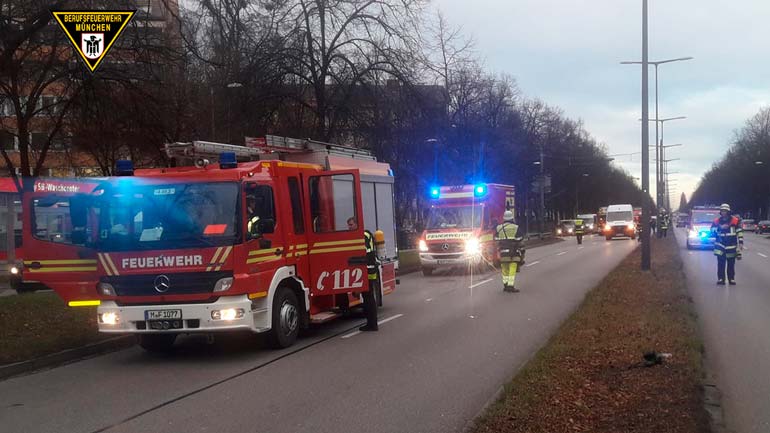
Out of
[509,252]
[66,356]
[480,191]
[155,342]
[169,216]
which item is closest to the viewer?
[169,216]

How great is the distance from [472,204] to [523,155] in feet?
114

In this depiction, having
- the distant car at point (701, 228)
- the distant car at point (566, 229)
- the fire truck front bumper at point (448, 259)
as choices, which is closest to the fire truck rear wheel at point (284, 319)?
the fire truck front bumper at point (448, 259)

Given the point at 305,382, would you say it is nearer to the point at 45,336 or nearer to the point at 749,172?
the point at 45,336

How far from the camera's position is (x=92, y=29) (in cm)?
1171

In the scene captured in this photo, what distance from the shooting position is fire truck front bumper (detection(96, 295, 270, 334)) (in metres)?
8.98

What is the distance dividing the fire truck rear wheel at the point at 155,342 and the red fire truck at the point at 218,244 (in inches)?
0.7

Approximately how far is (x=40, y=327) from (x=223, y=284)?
4.54 metres

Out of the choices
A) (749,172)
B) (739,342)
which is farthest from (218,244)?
(749,172)

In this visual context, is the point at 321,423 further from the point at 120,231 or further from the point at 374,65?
the point at 374,65

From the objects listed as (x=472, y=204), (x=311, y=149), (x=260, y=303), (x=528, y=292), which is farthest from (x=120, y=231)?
(x=472, y=204)

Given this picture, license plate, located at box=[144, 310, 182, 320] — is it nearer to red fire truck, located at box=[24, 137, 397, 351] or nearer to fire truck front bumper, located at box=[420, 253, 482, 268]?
red fire truck, located at box=[24, 137, 397, 351]

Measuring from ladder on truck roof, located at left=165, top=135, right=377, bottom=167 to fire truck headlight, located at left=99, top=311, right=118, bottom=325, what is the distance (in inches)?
95.0

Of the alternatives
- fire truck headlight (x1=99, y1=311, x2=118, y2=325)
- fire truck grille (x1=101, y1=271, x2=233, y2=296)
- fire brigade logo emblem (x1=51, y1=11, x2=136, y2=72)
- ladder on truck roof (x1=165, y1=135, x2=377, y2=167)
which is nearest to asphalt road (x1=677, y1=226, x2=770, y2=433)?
fire truck grille (x1=101, y1=271, x2=233, y2=296)

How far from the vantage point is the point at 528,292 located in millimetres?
17000
